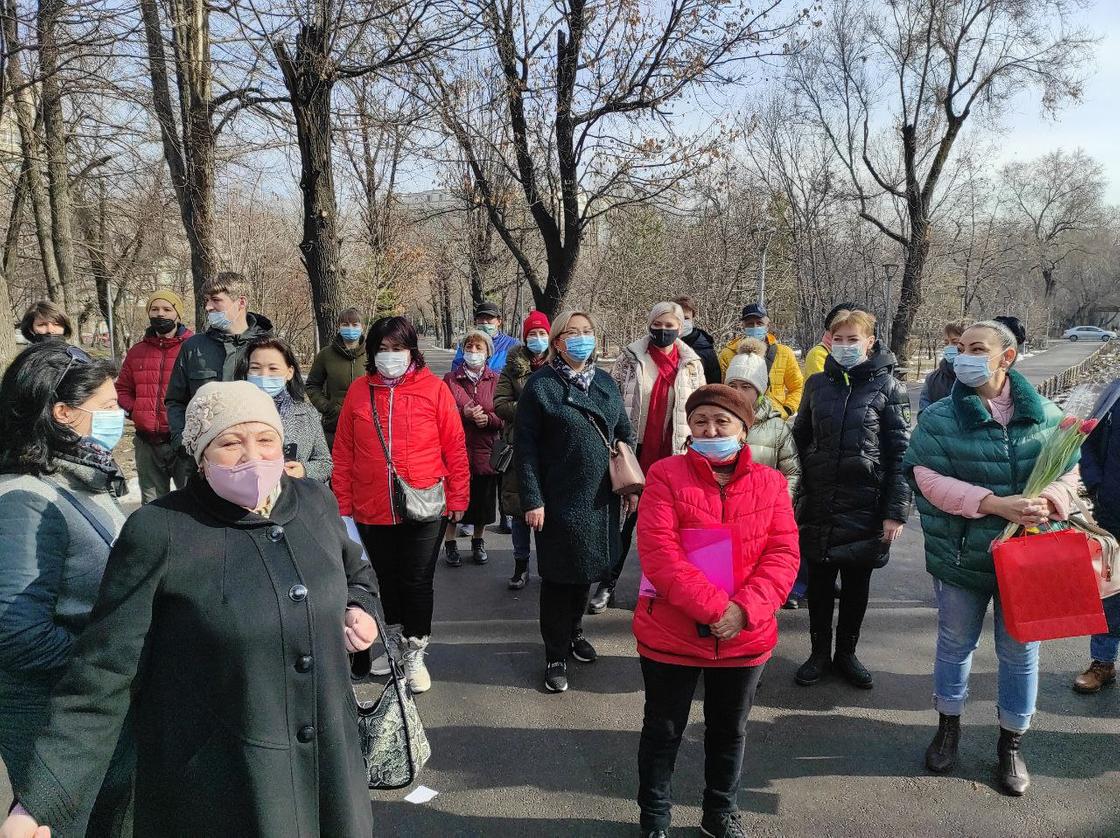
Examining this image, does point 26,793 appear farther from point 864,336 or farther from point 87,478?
point 864,336

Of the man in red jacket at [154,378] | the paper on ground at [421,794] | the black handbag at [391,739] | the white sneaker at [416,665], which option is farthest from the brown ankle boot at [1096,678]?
the man in red jacket at [154,378]

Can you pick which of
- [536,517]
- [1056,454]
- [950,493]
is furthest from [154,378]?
[1056,454]

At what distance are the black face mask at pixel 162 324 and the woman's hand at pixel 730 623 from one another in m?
5.00

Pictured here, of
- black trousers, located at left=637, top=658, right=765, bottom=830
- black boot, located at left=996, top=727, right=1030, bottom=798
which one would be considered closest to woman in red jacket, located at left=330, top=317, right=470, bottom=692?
black trousers, located at left=637, top=658, right=765, bottom=830

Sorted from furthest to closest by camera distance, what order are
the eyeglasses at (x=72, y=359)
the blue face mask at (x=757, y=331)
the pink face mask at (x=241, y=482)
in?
1. the blue face mask at (x=757, y=331)
2. the eyeglasses at (x=72, y=359)
3. the pink face mask at (x=241, y=482)

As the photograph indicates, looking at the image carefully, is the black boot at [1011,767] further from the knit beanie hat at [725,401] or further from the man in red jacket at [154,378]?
the man in red jacket at [154,378]

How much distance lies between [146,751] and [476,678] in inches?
106

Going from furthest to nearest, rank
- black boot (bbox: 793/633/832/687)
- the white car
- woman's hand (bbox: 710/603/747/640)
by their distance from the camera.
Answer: the white car, black boot (bbox: 793/633/832/687), woman's hand (bbox: 710/603/747/640)

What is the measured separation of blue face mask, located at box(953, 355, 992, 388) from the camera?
3.17 metres

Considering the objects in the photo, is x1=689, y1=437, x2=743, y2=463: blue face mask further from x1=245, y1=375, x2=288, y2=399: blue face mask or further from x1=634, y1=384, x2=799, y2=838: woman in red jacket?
x1=245, y1=375, x2=288, y2=399: blue face mask

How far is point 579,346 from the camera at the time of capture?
13.4ft

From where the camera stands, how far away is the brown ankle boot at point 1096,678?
4.03 m

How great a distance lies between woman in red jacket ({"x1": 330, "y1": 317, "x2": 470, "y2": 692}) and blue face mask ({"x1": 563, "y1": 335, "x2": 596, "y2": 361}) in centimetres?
75

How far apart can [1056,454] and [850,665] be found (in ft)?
6.00
